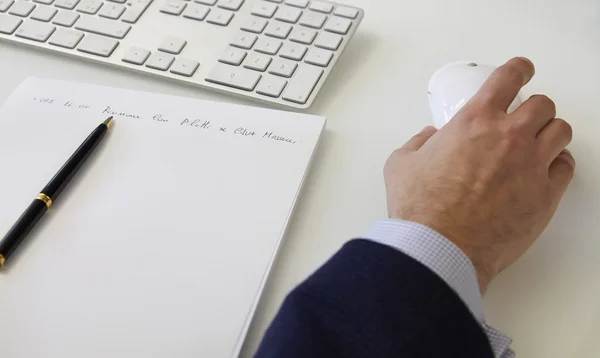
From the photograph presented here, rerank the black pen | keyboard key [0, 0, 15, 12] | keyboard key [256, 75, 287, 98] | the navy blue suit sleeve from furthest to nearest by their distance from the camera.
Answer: keyboard key [0, 0, 15, 12]
keyboard key [256, 75, 287, 98]
the black pen
the navy blue suit sleeve

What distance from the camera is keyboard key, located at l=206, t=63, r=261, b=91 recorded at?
0.55 metres

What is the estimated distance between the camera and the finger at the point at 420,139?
48 cm

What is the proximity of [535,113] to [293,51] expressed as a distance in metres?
0.23

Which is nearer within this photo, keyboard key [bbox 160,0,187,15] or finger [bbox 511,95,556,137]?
finger [bbox 511,95,556,137]

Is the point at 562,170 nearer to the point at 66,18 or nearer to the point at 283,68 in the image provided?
the point at 283,68

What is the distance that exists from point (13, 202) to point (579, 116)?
1.58ft

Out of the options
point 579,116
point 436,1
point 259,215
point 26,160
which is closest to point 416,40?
point 436,1

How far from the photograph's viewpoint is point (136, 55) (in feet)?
1.92

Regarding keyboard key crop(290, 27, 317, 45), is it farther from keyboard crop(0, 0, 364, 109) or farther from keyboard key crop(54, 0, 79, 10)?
keyboard key crop(54, 0, 79, 10)

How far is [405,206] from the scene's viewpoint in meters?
0.42

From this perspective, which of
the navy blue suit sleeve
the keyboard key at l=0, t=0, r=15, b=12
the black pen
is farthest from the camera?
the keyboard key at l=0, t=0, r=15, b=12

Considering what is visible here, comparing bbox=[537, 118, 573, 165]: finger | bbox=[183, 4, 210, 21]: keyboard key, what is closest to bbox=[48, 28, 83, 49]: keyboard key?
bbox=[183, 4, 210, 21]: keyboard key

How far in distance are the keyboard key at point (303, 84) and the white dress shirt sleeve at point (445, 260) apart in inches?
7.3

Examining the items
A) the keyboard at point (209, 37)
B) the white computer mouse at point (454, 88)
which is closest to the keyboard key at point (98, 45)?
the keyboard at point (209, 37)
